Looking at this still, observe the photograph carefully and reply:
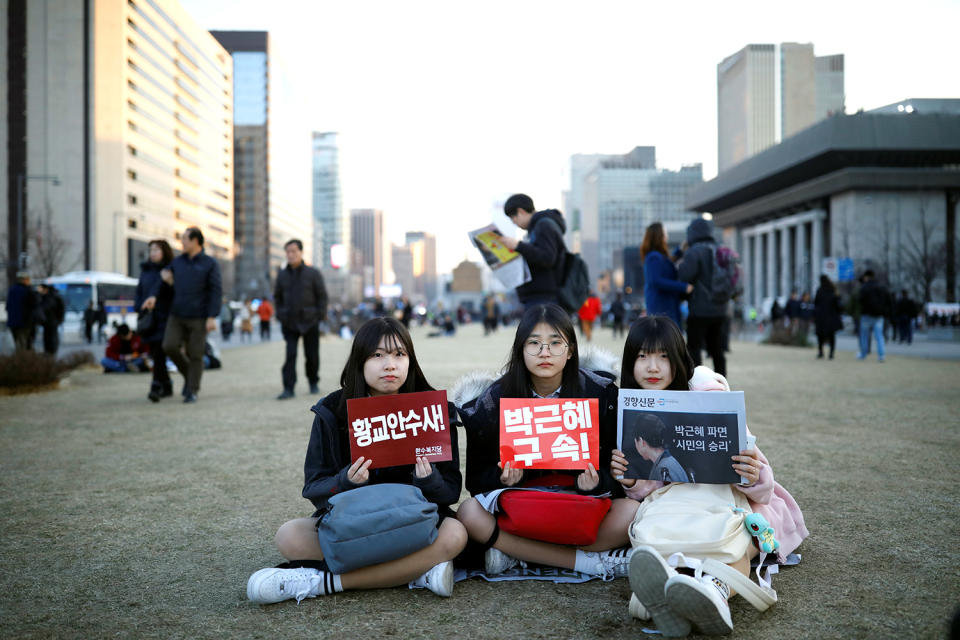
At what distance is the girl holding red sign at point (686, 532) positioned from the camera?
234 cm

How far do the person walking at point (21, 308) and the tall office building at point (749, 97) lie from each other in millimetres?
129469

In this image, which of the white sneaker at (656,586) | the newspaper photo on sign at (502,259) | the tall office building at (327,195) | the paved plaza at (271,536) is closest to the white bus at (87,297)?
the paved plaza at (271,536)

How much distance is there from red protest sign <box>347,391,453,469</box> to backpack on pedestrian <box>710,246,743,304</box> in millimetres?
5481

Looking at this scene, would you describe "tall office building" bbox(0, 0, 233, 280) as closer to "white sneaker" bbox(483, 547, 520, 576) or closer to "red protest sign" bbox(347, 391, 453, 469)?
"red protest sign" bbox(347, 391, 453, 469)

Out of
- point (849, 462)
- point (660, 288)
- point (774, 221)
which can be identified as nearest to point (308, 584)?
point (849, 462)

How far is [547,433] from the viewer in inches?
116

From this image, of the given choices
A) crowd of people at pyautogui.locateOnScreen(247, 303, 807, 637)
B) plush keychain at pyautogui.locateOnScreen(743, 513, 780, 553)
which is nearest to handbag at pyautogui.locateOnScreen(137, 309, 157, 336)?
crowd of people at pyautogui.locateOnScreen(247, 303, 807, 637)

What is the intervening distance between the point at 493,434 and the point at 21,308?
14.9 meters

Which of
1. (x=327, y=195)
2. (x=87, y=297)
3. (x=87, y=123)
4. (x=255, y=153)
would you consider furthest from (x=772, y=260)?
(x=327, y=195)

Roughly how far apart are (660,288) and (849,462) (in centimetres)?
282

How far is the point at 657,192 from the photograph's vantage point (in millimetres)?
135750

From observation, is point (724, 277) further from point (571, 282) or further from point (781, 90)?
point (781, 90)

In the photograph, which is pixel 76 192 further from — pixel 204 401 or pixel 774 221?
pixel 204 401

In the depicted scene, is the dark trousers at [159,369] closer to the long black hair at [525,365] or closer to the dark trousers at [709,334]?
the dark trousers at [709,334]
